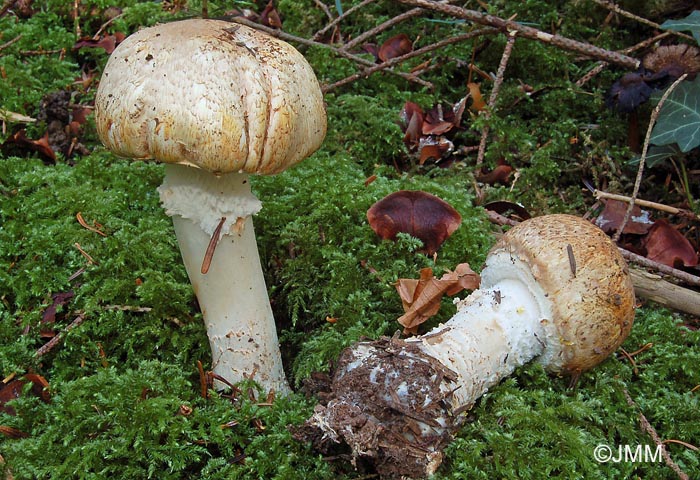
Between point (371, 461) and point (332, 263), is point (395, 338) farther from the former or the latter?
point (332, 263)

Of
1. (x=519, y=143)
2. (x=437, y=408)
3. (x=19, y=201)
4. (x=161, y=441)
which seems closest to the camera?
(x=437, y=408)

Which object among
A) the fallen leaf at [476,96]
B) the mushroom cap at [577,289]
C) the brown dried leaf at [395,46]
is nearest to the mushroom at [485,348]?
the mushroom cap at [577,289]

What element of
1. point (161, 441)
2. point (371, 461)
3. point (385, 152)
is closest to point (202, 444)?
point (161, 441)

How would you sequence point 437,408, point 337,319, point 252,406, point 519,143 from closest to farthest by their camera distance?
point 437,408 < point 252,406 < point 337,319 < point 519,143

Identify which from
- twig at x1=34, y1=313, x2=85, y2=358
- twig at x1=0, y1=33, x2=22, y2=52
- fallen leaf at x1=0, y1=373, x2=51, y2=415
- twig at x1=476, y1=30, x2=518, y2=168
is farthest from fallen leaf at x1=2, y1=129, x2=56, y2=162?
twig at x1=476, y1=30, x2=518, y2=168

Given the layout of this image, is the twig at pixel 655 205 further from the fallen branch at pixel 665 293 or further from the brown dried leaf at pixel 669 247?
the fallen branch at pixel 665 293

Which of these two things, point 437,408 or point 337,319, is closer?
point 437,408
